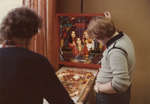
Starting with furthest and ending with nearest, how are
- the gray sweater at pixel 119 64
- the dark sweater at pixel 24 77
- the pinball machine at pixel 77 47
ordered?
1. the pinball machine at pixel 77 47
2. the gray sweater at pixel 119 64
3. the dark sweater at pixel 24 77

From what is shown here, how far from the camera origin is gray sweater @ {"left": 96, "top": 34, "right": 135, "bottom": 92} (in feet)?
4.38

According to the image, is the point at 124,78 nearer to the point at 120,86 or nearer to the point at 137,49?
the point at 120,86

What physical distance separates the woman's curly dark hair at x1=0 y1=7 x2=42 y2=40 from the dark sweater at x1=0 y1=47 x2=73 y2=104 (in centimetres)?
8

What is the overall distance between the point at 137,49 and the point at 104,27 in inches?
43.9

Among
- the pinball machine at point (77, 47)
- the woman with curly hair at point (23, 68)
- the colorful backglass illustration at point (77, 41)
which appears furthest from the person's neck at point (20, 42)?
the colorful backglass illustration at point (77, 41)

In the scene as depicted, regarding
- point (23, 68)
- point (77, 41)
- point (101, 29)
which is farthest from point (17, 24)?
point (77, 41)

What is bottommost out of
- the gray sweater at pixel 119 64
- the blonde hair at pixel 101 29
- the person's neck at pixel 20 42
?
the gray sweater at pixel 119 64

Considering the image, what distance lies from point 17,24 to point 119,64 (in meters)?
0.73

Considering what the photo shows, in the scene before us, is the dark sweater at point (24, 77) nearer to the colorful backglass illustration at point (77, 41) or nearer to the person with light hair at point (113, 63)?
the person with light hair at point (113, 63)

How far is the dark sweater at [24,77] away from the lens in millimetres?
844

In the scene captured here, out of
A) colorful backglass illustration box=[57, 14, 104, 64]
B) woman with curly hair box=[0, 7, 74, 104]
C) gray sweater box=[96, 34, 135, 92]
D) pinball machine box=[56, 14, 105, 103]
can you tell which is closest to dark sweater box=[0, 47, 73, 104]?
woman with curly hair box=[0, 7, 74, 104]

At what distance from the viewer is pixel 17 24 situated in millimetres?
907

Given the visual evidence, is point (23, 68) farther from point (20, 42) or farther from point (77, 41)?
point (77, 41)

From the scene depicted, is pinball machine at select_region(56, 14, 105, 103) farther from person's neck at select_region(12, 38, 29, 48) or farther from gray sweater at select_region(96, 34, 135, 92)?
person's neck at select_region(12, 38, 29, 48)
